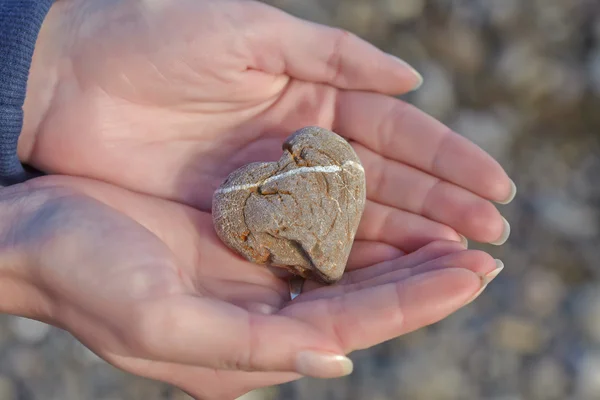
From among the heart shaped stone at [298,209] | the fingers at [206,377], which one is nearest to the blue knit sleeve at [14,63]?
the heart shaped stone at [298,209]

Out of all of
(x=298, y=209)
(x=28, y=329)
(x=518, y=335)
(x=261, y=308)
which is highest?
(x=298, y=209)

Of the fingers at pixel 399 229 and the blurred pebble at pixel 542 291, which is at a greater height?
the fingers at pixel 399 229

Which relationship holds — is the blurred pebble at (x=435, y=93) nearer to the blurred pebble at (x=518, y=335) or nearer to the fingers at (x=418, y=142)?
the fingers at (x=418, y=142)

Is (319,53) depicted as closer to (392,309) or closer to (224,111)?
(224,111)

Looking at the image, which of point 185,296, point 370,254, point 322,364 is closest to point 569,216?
point 370,254

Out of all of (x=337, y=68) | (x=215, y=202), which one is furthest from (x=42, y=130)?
(x=337, y=68)

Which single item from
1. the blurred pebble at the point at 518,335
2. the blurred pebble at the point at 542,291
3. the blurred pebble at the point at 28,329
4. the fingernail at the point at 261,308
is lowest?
the blurred pebble at the point at 28,329

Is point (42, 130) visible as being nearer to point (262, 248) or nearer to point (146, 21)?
point (146, 21)

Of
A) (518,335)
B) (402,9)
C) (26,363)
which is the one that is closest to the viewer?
(518,335)
